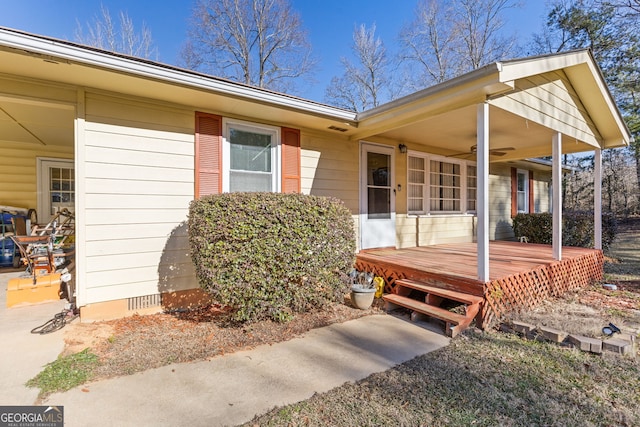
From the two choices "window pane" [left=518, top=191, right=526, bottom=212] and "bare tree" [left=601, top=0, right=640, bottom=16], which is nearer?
"window pane" [left=518, top=191, right=526, bottom=212]

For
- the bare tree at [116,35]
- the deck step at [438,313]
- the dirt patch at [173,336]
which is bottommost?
the dirt patch at [173,336]

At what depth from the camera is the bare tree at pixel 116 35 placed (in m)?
11.6

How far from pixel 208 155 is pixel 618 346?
4938 millimetres

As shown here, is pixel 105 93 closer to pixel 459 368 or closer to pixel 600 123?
pixel 459 368

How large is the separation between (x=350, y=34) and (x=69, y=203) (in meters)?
16.4

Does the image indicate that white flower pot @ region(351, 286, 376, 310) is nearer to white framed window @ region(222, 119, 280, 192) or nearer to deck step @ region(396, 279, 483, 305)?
deck step @ region(396, 279, 483, 305)

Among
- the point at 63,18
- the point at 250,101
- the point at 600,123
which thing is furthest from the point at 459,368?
the point at 63,18

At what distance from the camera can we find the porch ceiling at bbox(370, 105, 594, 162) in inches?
180

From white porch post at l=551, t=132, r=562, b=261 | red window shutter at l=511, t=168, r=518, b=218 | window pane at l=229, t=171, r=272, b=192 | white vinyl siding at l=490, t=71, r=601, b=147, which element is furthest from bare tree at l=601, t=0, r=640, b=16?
window pane at l=229, t=171, r=272, b=192

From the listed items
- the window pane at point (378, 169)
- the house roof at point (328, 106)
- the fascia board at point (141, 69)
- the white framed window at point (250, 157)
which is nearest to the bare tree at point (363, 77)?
the window pane at point (378, 169)

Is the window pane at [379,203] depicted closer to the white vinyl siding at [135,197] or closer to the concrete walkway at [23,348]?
the white vinyl siding at [135,197]

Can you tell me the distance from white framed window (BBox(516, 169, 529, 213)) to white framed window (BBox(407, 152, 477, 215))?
287 centimetres

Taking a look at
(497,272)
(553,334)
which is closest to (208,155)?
(497,272)

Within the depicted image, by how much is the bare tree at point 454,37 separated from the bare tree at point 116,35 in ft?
43.2
